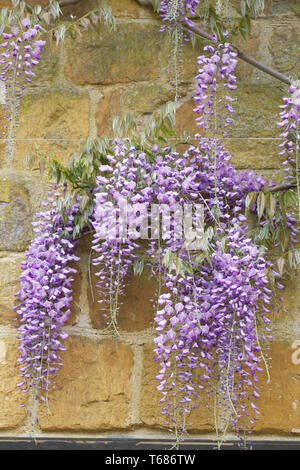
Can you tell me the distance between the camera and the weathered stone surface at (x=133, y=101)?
6.97 ft

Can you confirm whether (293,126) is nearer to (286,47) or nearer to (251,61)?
(251,61)

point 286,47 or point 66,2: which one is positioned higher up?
point 66,2

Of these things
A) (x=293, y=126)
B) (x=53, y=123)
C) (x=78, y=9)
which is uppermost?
(x=78, y=9)

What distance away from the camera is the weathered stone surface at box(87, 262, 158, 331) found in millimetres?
1958

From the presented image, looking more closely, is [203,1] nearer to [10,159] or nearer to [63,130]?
[63,130]

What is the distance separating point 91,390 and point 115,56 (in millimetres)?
1183

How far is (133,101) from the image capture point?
2.13 metres

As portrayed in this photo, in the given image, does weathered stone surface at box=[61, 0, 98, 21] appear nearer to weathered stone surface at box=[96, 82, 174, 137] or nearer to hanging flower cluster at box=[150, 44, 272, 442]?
weathered stone surface at box=[96, 82, 174, 137]

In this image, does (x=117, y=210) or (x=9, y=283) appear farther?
(x=9, y=283)

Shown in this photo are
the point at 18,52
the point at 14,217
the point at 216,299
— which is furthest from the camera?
the point at 14,217

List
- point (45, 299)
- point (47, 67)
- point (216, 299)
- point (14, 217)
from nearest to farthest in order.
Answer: point (216, 299) < point (45, 299) < point (14, 217) < point (47, 67)

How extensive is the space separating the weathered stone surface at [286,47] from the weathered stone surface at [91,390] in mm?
1139

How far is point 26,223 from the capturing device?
2059mm

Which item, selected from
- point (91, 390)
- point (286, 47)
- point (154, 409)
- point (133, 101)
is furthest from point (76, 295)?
point (286, 47)
